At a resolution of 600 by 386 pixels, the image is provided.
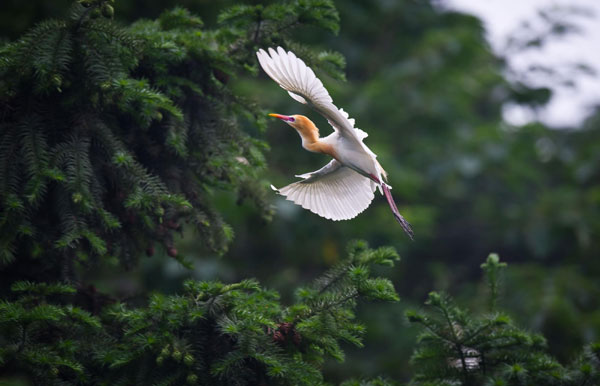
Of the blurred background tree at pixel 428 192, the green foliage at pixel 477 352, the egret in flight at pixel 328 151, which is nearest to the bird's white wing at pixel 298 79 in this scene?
the egret in flight at pixel 328 151

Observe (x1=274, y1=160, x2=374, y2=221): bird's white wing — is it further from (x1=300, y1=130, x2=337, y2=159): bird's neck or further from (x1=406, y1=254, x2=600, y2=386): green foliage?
(x1=406, y1=254, x2=600, y2=386): green foliage

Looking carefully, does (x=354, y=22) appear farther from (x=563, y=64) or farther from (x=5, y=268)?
(x=5, y=268)

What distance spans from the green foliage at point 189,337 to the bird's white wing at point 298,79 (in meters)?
0.68

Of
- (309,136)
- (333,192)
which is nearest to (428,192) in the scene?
(333,192)

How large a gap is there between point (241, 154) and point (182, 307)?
2.83 ft

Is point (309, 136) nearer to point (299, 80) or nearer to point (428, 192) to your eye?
point (299, 80)

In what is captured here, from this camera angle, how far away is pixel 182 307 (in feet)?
6.49

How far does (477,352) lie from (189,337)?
1.21 meters

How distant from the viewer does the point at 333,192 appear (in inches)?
119

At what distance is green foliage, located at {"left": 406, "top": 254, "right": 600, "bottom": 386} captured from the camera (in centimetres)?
219

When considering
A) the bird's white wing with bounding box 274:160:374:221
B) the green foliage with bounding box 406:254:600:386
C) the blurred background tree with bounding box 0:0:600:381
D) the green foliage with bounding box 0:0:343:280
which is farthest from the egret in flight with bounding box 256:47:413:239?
the blurred background tree with bounding box 0:0:600:381

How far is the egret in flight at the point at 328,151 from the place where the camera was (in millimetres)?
2223

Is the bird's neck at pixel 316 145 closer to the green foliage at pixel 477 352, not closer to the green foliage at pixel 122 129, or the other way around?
the green foliage at pixel 122 129

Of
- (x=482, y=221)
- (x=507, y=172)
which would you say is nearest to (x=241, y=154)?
(x=507, y=172)
